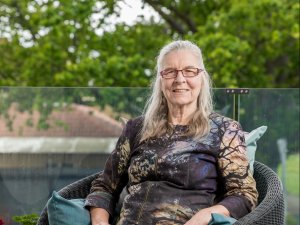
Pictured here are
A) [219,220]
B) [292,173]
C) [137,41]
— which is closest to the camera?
[219,220]

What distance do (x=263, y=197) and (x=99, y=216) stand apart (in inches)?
25.3

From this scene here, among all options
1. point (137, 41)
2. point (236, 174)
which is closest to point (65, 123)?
point (236, 174)

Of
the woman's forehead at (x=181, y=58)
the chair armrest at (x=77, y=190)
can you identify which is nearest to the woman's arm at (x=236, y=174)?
the woman's forehead at (x=181, y=58)

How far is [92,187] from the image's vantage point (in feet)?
9.37

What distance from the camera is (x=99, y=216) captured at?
2.70 m

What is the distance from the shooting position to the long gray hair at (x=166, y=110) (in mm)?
2705

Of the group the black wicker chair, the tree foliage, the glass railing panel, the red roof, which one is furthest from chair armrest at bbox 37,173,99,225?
the tree foliage

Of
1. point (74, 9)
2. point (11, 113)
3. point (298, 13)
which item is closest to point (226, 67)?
point (298, 13)

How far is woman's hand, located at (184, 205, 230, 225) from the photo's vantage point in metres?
2.48

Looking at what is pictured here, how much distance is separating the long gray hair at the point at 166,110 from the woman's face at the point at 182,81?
0.02 meters

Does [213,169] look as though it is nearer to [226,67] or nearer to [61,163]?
[61,163]

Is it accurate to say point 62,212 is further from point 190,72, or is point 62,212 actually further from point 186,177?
point 190,72

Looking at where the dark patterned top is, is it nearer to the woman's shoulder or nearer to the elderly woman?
the elderly woman

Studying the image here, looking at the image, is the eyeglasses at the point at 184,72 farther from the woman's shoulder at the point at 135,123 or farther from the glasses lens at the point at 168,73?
the woman's shoulder at the point at 135,123
